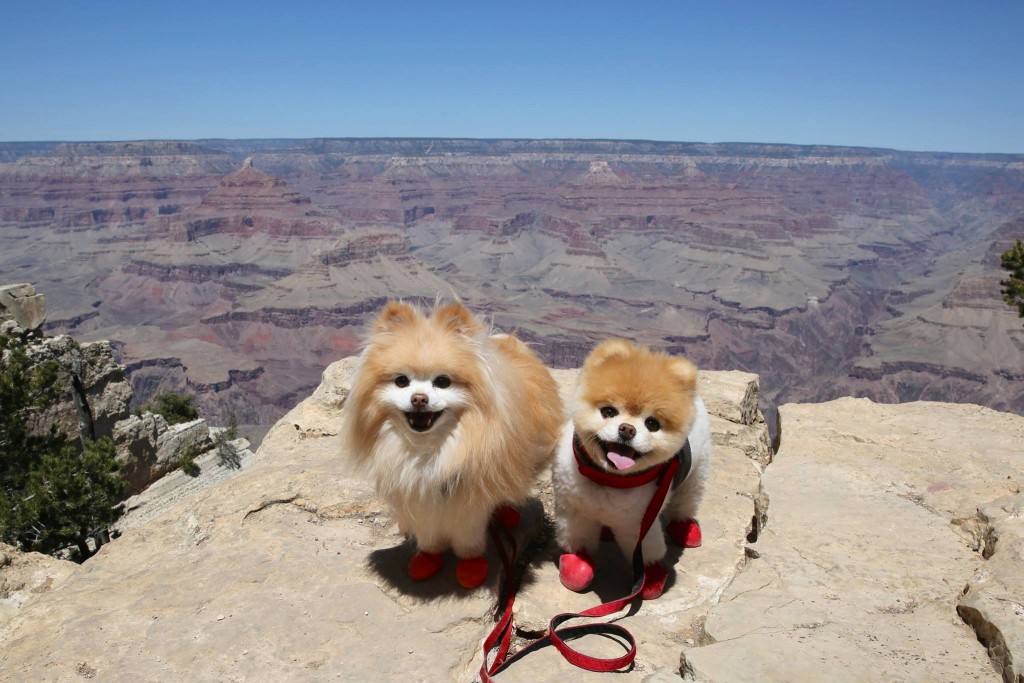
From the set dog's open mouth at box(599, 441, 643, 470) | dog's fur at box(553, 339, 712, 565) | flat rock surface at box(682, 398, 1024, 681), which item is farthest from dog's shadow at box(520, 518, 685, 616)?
dog's open mouth at box(599, 441, 643, 470)

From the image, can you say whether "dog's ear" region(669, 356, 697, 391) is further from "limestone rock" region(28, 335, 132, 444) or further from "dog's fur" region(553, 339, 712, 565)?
"limestone rock" region(28, 335, 132, 444)

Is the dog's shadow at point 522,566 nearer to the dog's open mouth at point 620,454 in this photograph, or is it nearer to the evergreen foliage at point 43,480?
the dog's open mouth at point 620,454

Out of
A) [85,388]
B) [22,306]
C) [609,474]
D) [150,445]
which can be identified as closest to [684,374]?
[609,474]

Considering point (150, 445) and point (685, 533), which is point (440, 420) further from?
point (150, 445)

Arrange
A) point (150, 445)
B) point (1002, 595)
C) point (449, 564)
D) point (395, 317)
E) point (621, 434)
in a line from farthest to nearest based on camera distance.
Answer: point (150, 445)
point (449, 564)
point (395, 317)
point (621, 434)
point (1002, 595)

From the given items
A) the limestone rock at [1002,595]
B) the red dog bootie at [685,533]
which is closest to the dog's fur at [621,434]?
the red dog bootie at [685,533]

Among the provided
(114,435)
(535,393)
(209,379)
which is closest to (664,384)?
(535,393)

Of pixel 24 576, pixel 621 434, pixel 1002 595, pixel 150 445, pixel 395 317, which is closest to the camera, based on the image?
pixel 1002 595
